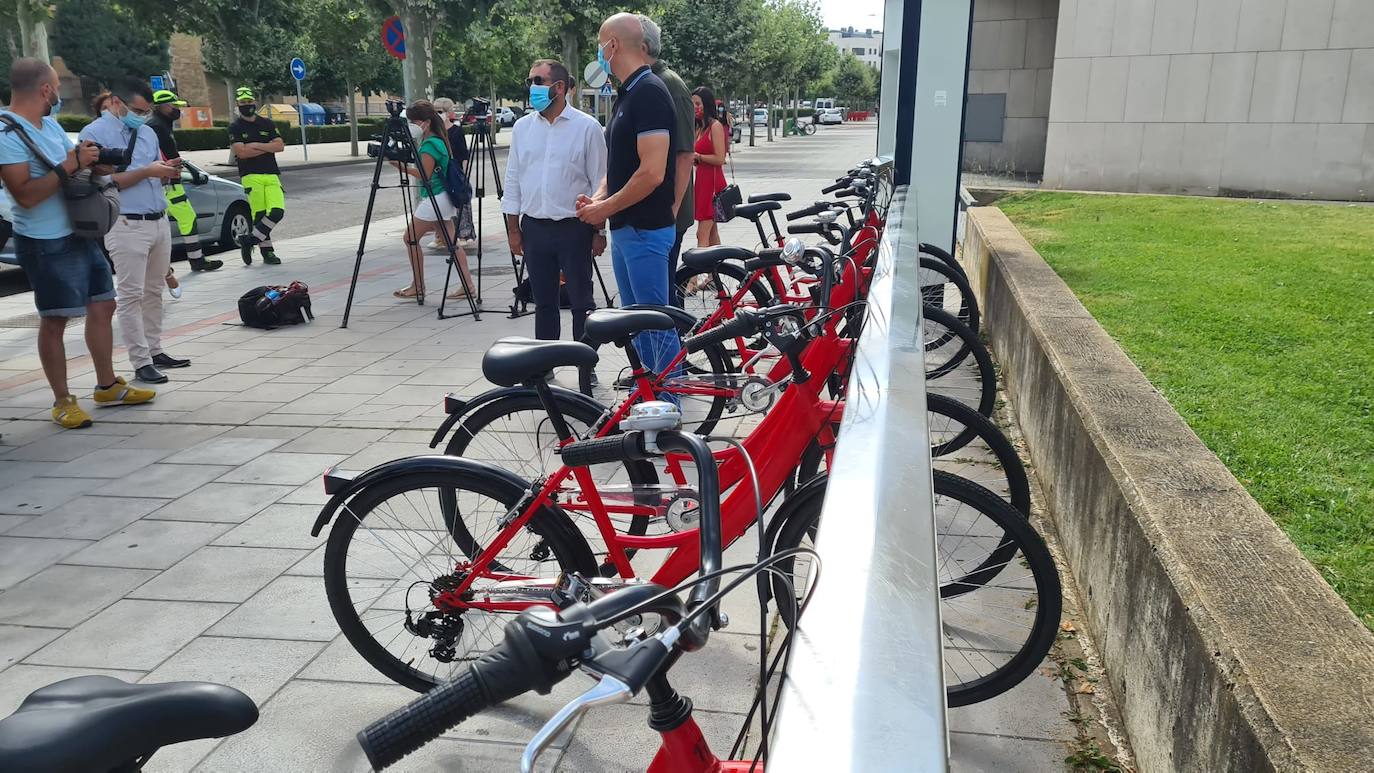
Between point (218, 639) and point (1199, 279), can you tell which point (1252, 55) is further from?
point (218, 639)

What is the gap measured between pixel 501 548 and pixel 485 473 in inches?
8.5

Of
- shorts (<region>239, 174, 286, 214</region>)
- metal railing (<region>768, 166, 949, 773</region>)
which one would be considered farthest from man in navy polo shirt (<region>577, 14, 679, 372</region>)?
shorts (<region>239, 174, 286, 214</region>)

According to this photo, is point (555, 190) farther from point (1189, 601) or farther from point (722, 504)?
point (1189, 601)

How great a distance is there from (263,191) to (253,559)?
28.2ft

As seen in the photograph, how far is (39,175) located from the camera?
5.72m

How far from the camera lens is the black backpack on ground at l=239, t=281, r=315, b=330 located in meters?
8.89

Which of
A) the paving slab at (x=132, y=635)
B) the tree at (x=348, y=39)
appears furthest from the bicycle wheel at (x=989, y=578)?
the tree at (x=348, y=39)

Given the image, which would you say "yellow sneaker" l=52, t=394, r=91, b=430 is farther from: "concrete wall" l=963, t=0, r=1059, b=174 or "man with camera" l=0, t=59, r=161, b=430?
"concrete wall" l=963, t=0, r=1059, b=174

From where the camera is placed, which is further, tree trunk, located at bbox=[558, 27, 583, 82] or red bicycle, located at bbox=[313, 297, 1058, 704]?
tree trunk, located at bbox=[558, 27, 583, 82]

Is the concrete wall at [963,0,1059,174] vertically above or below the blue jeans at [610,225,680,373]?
above

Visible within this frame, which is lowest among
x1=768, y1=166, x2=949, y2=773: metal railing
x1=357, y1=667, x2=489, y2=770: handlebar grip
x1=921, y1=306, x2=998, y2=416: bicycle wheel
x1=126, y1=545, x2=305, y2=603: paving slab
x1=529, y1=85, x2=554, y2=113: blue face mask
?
x1=126, y1=545, x2=305, y2=603: paving slab

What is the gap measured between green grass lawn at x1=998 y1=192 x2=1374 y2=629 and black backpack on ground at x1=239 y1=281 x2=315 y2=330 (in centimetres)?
625

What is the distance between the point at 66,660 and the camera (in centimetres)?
350

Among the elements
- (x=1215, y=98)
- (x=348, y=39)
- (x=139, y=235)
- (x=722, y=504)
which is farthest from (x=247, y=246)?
(x=348, y=39)
